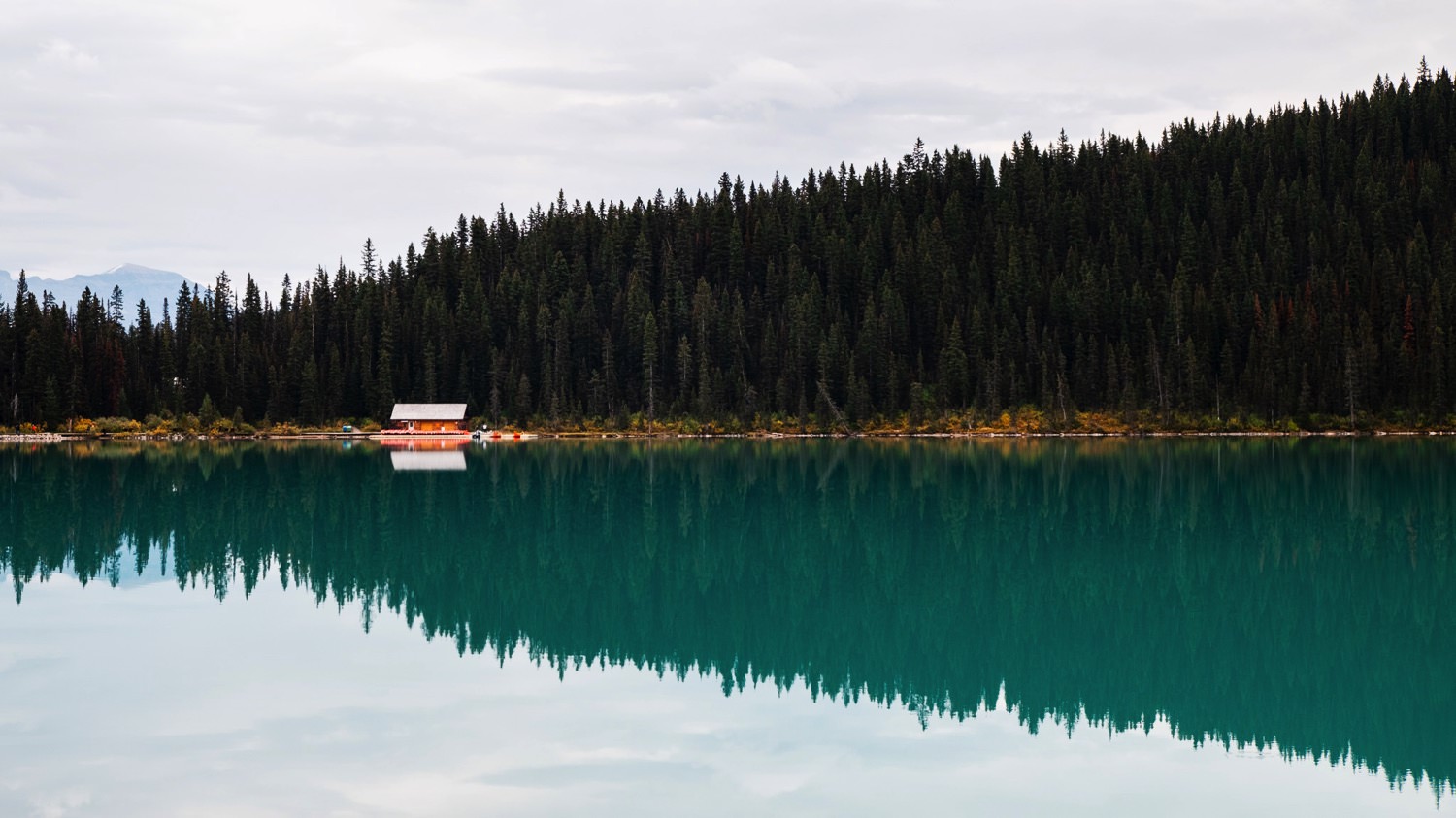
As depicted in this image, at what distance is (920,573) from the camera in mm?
30750

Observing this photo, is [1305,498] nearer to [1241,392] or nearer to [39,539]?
[39,539]

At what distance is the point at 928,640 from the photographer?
23078mm

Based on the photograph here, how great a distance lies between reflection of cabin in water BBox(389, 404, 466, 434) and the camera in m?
129

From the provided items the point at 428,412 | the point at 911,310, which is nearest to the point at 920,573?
the point at 428,412

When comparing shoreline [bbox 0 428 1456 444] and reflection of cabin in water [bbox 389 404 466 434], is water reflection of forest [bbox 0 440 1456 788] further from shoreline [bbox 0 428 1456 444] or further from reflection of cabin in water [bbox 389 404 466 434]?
reflection of cabin in water [bbox 389 404 466 434]

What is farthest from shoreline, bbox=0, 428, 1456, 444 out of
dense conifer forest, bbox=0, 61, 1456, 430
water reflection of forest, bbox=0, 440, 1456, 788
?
water reflection of forest, bbox=0, 440, 1456, 788

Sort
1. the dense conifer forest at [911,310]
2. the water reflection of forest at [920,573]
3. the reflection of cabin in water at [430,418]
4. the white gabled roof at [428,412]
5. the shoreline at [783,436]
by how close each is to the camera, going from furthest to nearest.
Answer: the white gabled roof at [428,412] < the reflection of cabin in water at [430,418] < the dense conifer forest at [911,310] < the shoreline at [783,436] < the water reflection of forest at [920,573]

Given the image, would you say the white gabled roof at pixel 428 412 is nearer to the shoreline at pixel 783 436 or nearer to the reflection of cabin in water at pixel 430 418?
the reflection of cabin in water at pixel 430 418

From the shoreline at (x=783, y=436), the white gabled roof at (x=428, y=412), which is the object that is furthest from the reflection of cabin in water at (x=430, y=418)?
the shoreline at (x=783, y=436)

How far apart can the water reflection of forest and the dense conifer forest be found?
5705 cm

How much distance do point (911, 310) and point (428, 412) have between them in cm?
5207

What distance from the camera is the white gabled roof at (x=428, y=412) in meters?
130

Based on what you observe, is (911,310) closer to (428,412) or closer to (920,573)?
(428,412)

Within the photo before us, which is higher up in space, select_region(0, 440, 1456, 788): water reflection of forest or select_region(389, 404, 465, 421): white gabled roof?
select_region(389, 404, 465, 421): white gabled roof
